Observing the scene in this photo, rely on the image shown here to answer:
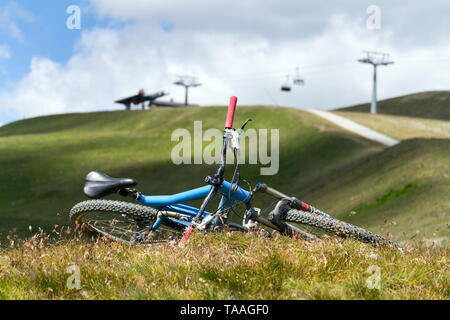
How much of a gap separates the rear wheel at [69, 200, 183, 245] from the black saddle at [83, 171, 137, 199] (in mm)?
238

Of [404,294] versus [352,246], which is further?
[352,246]

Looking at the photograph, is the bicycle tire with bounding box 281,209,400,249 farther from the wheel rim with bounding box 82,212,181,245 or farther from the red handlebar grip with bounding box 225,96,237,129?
the wheel rim with bounding box 82,212,181,245

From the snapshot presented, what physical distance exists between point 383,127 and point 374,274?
64.1m

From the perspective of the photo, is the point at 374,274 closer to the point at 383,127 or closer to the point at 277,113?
the point at 383,127

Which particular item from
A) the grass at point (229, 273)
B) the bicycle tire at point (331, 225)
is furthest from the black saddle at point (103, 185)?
the bicycle tire at point (331, 225)

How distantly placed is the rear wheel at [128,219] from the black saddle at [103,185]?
24cm

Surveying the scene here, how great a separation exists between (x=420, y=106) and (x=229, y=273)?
110m

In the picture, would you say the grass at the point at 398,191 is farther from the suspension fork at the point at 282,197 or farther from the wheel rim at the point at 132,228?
the wheel rim at the point at 132,228

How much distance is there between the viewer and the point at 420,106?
11025 centimetres

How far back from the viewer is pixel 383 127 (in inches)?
2672

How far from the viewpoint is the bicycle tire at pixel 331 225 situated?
323 inches

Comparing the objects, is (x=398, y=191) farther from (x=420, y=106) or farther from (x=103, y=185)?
(x=420, y=106)

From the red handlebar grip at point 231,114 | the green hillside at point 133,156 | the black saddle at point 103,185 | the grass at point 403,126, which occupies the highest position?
the red handlebar grip at point 231,114
